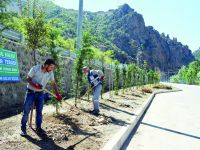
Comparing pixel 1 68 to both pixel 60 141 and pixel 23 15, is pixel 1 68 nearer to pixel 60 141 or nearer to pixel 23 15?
pixel 23 15

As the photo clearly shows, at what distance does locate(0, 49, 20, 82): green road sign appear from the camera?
12829 millimetres

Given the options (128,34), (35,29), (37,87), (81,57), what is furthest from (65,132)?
(128,34)

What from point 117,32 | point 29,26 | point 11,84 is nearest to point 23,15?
point 29,26

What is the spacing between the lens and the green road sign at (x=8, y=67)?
12.8m

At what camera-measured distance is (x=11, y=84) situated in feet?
45.7

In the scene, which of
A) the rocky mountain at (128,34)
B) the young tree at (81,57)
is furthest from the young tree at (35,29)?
the rocky mountain at (128,34)

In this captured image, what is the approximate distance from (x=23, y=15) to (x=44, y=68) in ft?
13.7

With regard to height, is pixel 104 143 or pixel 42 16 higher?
pixel 42 16

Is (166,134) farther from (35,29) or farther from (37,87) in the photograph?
(35,29)

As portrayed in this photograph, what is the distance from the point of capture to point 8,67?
43.8ft

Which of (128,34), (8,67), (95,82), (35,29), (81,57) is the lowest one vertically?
(95,82)

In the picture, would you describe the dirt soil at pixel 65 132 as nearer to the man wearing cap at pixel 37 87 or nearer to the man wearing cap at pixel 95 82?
the man wearing cap at pixel 37 87

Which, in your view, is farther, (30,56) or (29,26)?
(30,56)

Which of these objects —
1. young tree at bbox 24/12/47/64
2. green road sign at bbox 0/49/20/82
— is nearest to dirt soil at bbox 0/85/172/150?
green road sign at bbox 0/49/20/82
